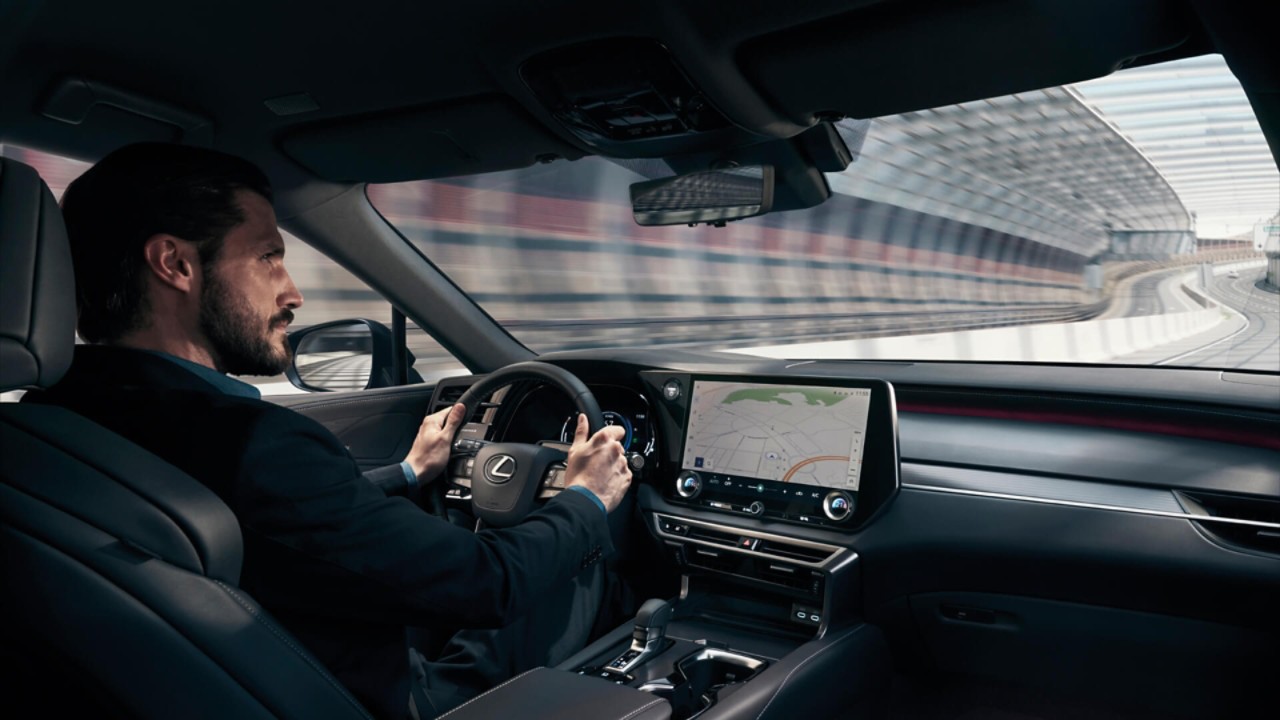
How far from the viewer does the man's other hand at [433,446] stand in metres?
2.78

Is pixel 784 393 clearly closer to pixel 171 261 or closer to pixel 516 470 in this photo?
pixel 516 470

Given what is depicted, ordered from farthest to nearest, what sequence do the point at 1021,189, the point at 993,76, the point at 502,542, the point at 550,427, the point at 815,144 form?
the point at 1021,189, the point at 550,427, the point at 815,144, the point at 993,76, the point at 502,542

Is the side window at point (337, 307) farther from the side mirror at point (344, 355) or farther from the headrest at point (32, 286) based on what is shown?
the headrest at point (32, 286)

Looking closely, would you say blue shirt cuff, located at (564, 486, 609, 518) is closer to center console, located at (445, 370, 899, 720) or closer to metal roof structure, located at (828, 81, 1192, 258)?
center console, located at (445, 370, 899, 720)

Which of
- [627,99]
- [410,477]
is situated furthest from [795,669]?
[627,99]

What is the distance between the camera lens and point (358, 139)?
302 cm

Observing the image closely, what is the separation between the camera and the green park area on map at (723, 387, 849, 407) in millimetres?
2713

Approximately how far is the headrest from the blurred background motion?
1390 mm

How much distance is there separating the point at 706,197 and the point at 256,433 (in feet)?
6.41

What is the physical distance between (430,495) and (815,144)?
169cm

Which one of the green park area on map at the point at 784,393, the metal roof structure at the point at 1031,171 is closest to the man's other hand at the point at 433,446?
the green park area on map at the point at 784,393

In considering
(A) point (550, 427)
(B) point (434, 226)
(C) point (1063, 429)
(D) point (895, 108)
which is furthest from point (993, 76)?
(B) point (434, 226)

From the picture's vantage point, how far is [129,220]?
62.2 inches

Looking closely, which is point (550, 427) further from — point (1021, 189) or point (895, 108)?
point (1021, 189)
